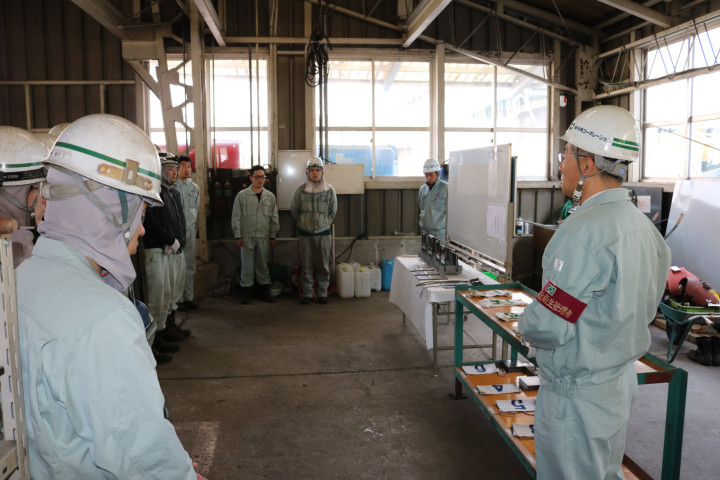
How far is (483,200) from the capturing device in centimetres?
426

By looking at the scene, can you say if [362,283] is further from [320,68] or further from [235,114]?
[235,114]

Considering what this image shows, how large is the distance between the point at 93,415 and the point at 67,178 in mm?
566

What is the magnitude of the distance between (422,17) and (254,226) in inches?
141

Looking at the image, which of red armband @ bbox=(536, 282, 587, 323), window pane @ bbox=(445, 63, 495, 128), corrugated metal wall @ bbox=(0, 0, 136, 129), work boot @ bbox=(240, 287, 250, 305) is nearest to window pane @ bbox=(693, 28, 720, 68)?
window pane @ bbox=(445, 63, 495, 128)

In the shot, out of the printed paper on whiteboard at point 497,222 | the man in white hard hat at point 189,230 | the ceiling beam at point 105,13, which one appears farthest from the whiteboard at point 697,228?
the ceiling beam at point 105,13

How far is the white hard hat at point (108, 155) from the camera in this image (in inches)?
46.6

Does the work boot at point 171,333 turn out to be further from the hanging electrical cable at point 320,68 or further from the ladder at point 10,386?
the ladder at point 10,386

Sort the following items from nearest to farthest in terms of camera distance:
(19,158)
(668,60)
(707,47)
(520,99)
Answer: (19,158) → (707,47) → (668,60) → (520,99)

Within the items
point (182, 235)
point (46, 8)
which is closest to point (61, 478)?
point (182, 235)

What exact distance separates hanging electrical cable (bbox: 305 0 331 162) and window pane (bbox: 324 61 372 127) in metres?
0.22

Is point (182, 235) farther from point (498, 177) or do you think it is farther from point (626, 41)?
point (626, 41)

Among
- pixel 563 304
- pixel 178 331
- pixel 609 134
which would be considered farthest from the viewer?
pixel 178 331

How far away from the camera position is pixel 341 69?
7.95 m

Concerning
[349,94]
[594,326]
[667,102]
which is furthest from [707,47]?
[594,326]
